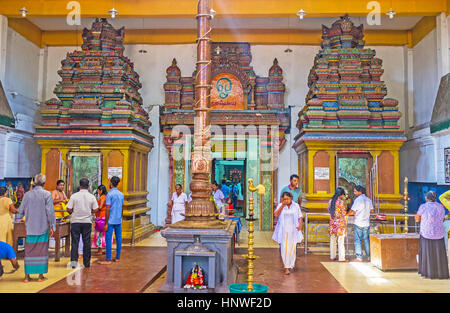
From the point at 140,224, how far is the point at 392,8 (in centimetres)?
866

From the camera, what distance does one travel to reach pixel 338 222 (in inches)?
290

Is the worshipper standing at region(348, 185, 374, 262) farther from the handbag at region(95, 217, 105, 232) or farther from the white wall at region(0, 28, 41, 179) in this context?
the white wall at region(0, 28, 41, 179)

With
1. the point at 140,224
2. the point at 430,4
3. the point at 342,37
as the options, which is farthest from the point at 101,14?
the point at 430,4

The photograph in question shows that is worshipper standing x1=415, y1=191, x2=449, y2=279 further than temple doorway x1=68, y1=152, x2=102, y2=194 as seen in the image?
No

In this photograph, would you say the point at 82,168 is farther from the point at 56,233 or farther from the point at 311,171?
the point at 311,171

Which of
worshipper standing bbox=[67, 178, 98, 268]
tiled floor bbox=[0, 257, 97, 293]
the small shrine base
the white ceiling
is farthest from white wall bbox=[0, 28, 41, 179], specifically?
the small shrine base

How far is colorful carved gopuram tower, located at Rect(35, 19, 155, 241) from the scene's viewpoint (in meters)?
9.69

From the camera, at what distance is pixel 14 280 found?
5648mm

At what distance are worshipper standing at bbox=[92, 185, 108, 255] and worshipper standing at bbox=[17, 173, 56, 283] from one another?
69.4 inches

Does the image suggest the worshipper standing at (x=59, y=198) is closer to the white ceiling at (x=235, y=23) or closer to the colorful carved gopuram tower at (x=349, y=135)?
the colorful carved gopuram tower at (x=349, y=135)

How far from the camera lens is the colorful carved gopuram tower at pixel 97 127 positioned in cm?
969

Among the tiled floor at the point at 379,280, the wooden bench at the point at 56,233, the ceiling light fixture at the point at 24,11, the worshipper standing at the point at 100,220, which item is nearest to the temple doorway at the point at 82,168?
the worshipper standing at the point at 100,220

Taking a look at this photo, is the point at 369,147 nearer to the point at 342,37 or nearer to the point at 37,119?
the point at 342,37

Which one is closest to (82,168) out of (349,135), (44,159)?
(44,159)
